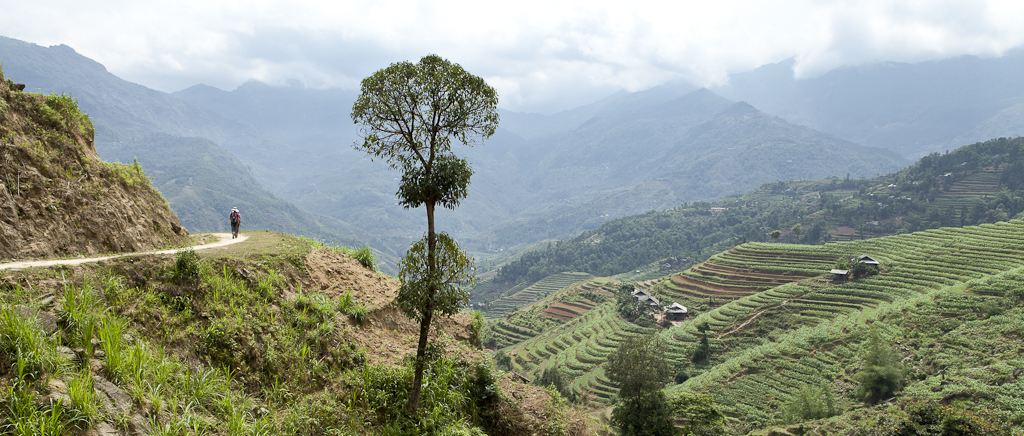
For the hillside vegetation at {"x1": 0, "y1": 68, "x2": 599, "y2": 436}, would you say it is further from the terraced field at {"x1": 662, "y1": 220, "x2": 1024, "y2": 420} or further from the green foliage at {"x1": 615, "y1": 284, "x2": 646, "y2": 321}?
the green foliage at {"x1": 615, "y1": 284, "x2": 646, "y2": 321}

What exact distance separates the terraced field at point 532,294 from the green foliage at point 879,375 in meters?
91.2

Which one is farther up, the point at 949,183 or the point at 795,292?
the point at 949,183

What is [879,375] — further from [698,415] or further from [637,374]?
[637,374]

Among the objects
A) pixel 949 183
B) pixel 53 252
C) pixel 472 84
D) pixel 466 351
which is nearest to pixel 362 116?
pixel 472 84

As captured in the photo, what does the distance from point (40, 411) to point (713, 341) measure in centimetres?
5766

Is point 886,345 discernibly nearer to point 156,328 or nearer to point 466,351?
point 466,351

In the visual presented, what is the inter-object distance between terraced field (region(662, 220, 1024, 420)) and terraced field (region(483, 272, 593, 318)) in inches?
2847

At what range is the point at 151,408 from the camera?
6.43m

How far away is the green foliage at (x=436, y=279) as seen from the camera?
793cm

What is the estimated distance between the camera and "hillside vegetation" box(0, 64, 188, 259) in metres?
8.78

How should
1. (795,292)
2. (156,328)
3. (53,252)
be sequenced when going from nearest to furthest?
(156,328) → (53,252) → (795,292)

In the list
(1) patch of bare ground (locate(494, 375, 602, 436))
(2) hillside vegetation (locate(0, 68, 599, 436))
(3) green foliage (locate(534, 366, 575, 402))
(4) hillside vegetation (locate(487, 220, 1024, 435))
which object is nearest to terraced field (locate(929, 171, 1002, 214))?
(4) hillside vegetation (locate(487, 220, 1024, 435))

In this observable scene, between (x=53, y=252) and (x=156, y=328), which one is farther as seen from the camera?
(x=53, y=252)

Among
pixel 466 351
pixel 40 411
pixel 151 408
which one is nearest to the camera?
pixel 40 411
